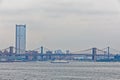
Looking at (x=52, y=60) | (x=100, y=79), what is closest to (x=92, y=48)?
(x=52, y=60)

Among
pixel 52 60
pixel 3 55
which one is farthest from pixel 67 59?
pixel 3 55

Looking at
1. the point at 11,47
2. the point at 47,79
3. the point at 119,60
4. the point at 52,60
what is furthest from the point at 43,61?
the point at 47,79

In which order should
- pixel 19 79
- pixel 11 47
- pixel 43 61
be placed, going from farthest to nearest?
pixel 43 61
pixel 11 47
pixel 19 79

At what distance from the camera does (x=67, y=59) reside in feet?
625

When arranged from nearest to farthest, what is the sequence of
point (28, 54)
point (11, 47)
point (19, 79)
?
point (19, 79)
point (28, 54)
point (11, 47)

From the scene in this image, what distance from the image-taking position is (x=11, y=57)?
582 ft

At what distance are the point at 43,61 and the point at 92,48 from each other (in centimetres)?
2546

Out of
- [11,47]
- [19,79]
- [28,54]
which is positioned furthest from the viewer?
[11,47]

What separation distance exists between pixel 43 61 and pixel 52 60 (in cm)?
407

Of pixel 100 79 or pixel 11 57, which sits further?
pixel 11 57

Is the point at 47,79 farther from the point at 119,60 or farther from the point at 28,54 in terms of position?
the point at 119,60

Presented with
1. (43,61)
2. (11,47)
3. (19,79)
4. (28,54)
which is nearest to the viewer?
(19,79)

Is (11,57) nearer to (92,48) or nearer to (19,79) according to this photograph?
(92,48)

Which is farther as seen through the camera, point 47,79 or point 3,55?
point 3,55
